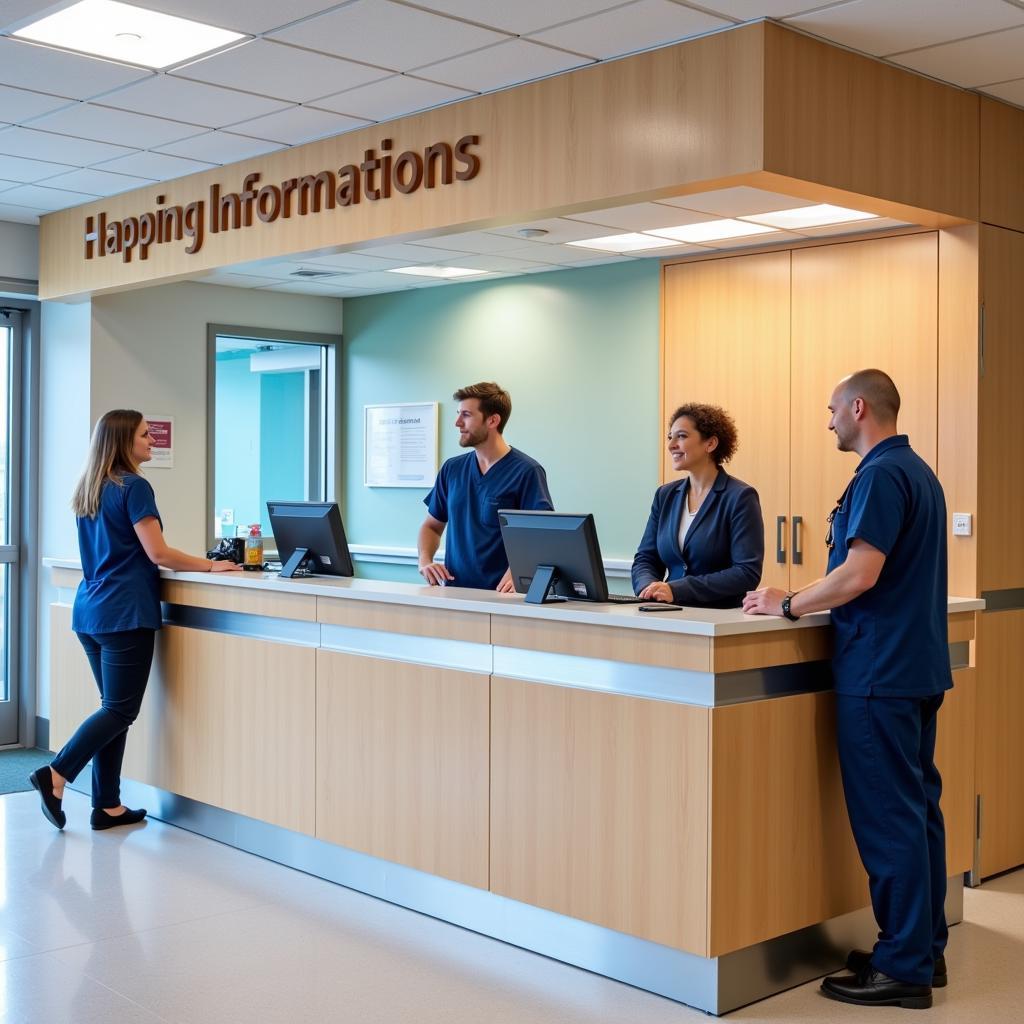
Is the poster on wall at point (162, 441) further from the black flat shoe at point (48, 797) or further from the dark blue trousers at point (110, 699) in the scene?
the black flat shoe at point (48, 797)

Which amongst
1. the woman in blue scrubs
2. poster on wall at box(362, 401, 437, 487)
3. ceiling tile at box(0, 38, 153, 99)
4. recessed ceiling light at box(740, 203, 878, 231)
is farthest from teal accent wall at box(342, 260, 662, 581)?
ceiling tile at box(0, 38, 153, 99)

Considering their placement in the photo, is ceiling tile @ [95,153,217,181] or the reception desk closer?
the reception desk

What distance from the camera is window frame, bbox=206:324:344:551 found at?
7781 millimetres

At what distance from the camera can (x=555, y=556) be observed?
160 inches

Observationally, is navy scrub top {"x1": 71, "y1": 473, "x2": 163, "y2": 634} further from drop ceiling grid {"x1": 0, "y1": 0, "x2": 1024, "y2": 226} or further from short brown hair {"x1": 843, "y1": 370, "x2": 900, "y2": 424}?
short brown hair {"x1": 843, "y1": 370, "x2": 900, "y2": 424}

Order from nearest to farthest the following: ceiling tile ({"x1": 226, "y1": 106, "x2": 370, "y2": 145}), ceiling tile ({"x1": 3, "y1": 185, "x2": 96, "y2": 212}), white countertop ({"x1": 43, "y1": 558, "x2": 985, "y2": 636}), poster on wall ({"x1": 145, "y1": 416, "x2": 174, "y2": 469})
Answer: white countertop ({"x1": 43, "y1": 558, "x2": 985, "y2": 636}) < ceiling tile ({"x1": 226, "y1": 106, "x2": 370, "y2": 145}) < ceiling tile ({"x1": 3, "y1": 185, "x2": 96, "y2": 212}) < poster on wall ({"x1": 145, "y1": 416, "x2": 174, "y2": 469})

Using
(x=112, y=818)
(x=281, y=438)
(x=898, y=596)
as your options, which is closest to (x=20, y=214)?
(x=281, y=438)

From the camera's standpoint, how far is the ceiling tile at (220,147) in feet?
17.4

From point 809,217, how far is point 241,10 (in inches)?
105

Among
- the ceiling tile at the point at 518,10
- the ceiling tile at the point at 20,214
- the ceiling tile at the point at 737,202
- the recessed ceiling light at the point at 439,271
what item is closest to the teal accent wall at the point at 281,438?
the recessed ceiling light at the point at 439,271

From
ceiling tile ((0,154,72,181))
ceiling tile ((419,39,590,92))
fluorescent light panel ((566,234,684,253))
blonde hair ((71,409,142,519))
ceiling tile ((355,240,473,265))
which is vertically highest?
ceiling tile ((0,154,72,181))

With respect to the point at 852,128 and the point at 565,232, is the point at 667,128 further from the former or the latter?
the point at 565,232

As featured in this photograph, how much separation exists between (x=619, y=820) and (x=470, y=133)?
249cm

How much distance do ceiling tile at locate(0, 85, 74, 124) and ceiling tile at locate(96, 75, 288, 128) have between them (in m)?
0.19
